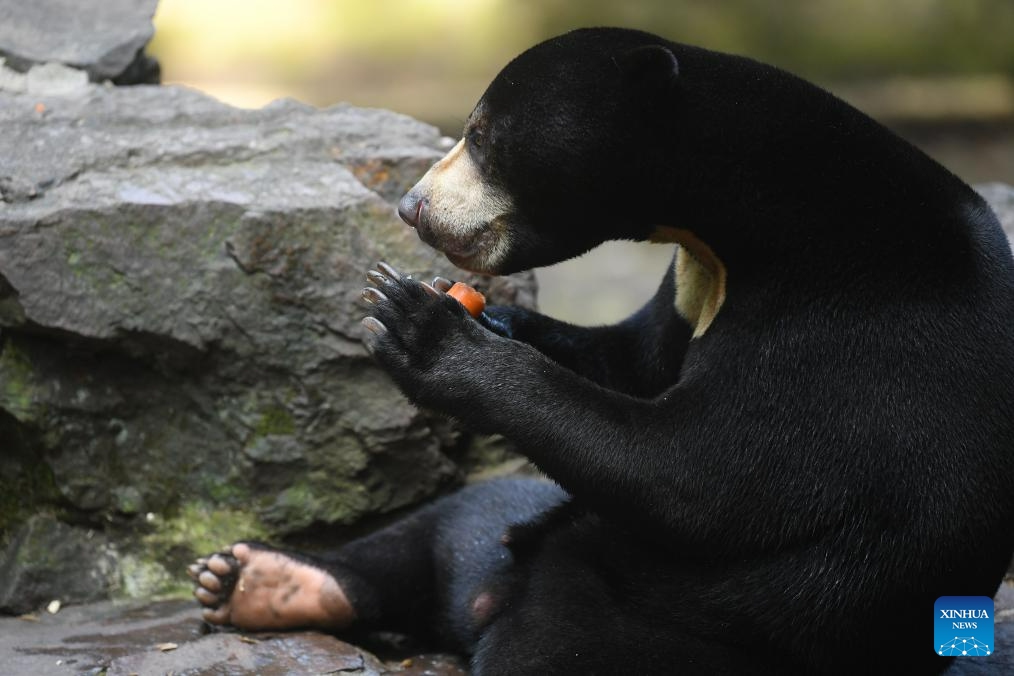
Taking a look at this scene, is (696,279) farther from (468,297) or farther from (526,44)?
(526,44)

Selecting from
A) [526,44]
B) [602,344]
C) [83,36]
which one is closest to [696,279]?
[602,344]

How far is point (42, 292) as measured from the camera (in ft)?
16.5

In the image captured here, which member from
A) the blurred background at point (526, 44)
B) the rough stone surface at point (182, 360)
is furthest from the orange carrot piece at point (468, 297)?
the blurred background at point (526, 44)

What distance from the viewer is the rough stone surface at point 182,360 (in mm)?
5129

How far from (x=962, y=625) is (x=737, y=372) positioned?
103cm

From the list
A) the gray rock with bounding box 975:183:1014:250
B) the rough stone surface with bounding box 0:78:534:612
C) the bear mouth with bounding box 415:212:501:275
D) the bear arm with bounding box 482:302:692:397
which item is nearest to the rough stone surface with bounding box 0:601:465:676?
the rough stone surface with bounding box 0:78:534:612

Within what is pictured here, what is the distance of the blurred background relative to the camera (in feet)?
57.1

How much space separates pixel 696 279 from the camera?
4281mm

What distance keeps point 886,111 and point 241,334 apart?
13.3 meters

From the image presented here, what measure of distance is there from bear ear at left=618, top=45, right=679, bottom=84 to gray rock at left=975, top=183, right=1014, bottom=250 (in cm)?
332

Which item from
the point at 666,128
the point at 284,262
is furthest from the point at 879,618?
the point at 284,262

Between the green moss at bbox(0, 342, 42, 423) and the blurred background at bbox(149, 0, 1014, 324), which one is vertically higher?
the blurred background at bbox(149, 0, 1014, 324)

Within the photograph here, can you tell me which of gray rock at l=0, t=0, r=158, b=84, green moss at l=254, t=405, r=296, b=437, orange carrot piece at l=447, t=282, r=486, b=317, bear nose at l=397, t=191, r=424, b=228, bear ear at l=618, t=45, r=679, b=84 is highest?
bear ear at l=618, t=45, r=679, b=84

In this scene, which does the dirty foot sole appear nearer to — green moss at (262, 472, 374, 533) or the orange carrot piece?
green moss at (262, 472, 374, 533)
